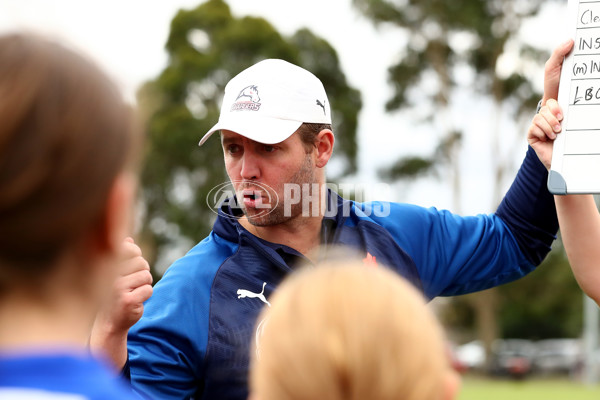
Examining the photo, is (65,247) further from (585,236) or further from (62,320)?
(585,236)

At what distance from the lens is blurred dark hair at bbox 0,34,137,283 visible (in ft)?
3.66

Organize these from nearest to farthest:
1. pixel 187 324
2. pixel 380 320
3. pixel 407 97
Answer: pixel 380 320
pixel 187 324
pixel 407 97

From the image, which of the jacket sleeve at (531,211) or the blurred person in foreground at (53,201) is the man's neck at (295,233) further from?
the blurred person in foreground at (53,201)

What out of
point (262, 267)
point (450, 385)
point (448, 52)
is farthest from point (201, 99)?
point (450, 385)

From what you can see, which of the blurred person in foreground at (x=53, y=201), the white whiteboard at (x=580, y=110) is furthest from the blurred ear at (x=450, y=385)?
the white whiteboard at (x=580, y=110)

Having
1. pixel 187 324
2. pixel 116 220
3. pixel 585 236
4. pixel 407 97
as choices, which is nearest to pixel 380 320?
pixel 116 220

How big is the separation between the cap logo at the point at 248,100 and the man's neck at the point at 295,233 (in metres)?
0.48

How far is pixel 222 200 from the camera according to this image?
3.56 m

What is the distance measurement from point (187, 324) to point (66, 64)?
186 centimetres

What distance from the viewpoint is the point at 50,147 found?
112 centimetres

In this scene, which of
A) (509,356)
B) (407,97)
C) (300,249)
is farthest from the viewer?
(509,356)

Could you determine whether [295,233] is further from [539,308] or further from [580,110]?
[539,308]

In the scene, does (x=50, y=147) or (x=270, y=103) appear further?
(x=270, y=103)

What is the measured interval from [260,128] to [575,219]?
4.33 ft
